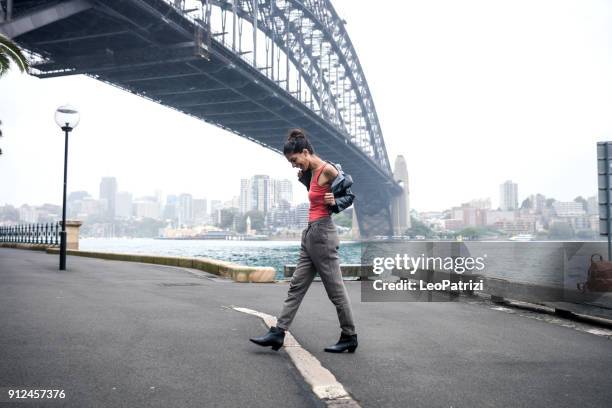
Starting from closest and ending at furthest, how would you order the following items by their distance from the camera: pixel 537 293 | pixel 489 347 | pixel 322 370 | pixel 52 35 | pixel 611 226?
pixel 322 370
pixel 489 347
pixel 537 293
pixel 611 226
pixel 52 35

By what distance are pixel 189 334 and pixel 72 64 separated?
32.9 metres

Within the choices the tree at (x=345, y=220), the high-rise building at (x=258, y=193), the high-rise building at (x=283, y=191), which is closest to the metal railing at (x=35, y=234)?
the tree at (x=345, y=220)

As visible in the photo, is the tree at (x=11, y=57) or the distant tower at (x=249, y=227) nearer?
the tree at (x=11, y=57)

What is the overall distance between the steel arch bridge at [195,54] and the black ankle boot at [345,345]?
23125mm

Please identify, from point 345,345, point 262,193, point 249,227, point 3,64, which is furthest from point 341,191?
point 262,193

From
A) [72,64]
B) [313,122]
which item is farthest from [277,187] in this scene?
[72,64]

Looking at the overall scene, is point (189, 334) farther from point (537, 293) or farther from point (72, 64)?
point (72, 64)

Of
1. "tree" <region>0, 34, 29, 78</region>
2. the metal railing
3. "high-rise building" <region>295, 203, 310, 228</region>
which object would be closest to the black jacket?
"tree" <region>0, 34, 29, 78</region>

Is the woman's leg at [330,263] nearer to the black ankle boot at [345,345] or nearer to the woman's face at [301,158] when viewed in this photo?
the black ankle boot at [345,345]

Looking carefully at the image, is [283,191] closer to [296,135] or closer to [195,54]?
[195,54]

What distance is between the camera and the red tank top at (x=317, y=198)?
4121 millimetres

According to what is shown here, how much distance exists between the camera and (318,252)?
416 centimetres

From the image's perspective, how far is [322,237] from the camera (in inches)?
163

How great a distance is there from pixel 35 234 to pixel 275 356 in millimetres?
22257
